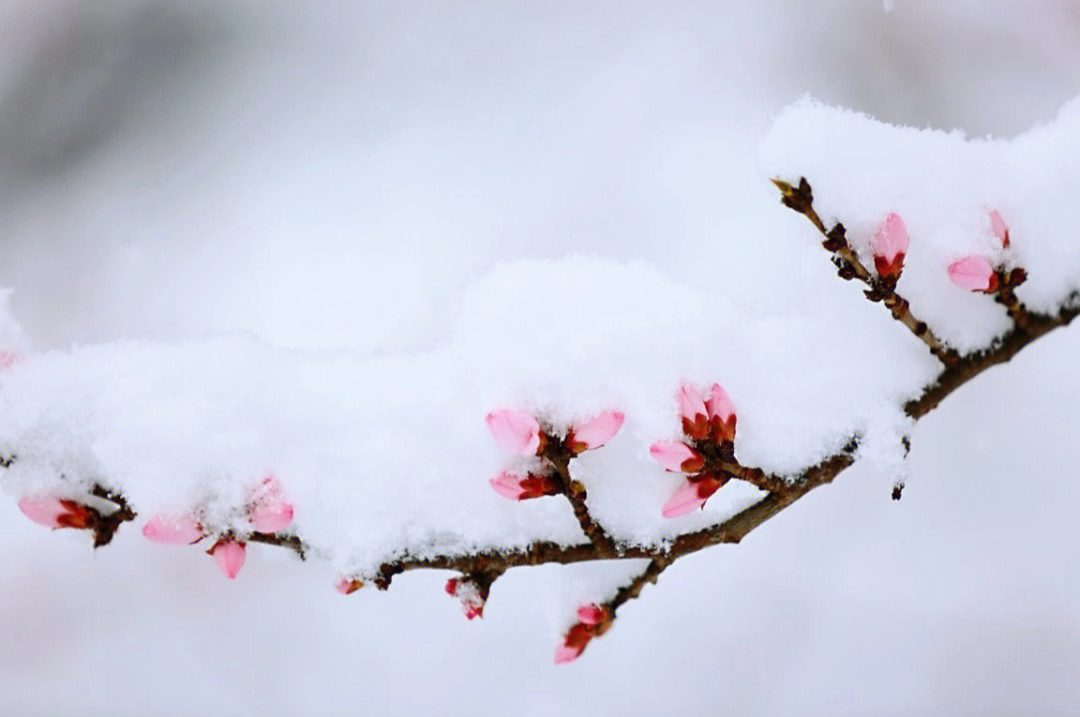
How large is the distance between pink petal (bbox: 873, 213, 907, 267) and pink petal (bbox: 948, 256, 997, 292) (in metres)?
0.05

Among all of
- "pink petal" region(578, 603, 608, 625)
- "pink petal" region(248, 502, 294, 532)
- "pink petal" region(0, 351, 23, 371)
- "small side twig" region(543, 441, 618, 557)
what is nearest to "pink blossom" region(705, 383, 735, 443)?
"small side twig" region(543, 441, 618, 557)

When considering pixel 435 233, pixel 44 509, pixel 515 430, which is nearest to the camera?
pixel 515 430

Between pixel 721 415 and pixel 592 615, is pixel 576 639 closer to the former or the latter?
pixel 592 615

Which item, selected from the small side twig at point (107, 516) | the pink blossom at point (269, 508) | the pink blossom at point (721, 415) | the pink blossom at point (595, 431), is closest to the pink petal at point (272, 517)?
the pink blossom at point (269, 508)

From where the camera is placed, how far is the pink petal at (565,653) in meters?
0.83

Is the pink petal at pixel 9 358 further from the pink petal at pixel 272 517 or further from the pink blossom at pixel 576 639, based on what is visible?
the pink blossom at pixel 576 639

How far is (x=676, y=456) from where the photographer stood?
2.26ft

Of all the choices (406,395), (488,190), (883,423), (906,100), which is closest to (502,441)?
(406,395)

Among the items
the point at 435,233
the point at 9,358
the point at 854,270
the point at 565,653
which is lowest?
the point at 565,653

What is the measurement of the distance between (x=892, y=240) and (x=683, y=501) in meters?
0.27

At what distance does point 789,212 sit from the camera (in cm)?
143

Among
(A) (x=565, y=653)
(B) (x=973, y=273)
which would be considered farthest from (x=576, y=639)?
(B) (x=973, y=273)

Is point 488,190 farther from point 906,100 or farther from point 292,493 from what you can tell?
point 292,493

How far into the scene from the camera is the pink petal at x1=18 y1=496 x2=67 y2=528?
75cm
